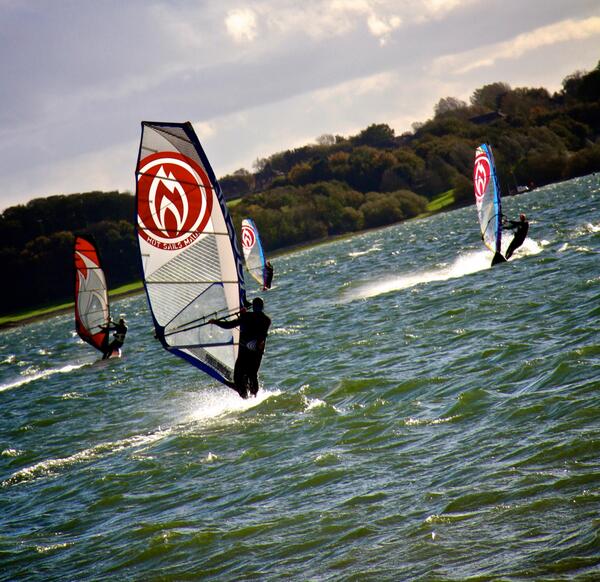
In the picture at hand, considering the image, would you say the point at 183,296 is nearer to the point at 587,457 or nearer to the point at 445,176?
the point at 587,457

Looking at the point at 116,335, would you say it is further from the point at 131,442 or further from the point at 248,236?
the point at 248,236

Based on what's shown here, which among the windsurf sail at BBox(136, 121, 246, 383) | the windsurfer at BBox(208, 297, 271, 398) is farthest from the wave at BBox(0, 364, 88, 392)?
the windsurf sail at BBox(136, 121, 246, 383)

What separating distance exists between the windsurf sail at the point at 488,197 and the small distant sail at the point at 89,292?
458 inches

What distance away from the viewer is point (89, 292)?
23766 millimetres

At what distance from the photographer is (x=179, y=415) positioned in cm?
1484

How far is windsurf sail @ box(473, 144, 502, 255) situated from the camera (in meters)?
24.0

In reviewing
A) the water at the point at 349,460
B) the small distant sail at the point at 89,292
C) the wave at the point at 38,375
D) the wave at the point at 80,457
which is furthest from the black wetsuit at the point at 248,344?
the wave at the point at 38,375

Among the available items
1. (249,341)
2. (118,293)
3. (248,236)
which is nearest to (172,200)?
(249,341)

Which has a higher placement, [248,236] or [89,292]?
[248,236]

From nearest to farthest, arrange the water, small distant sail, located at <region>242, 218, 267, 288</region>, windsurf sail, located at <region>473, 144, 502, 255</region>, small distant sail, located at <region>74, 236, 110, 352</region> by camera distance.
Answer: the water, small distant sail, located at <region>74, 236, 110, 352</region>, windsurf sail, located at <region>473, 144, 502, 255</region>, small distant sail, located at <region>242, 218, 267, 288</region>

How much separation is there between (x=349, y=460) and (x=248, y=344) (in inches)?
114

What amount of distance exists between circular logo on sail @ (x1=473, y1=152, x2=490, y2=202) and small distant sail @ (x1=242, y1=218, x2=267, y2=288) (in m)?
12.7

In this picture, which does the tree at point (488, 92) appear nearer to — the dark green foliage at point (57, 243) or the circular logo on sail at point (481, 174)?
the dark green foliage at point (57, 243)

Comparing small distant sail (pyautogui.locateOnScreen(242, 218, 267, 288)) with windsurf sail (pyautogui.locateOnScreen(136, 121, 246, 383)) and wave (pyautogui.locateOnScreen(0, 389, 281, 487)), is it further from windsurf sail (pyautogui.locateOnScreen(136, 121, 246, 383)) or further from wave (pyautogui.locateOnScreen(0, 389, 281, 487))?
windsurf sail (pyautogui.locateOnScreen(136, 121, 246, 383))
